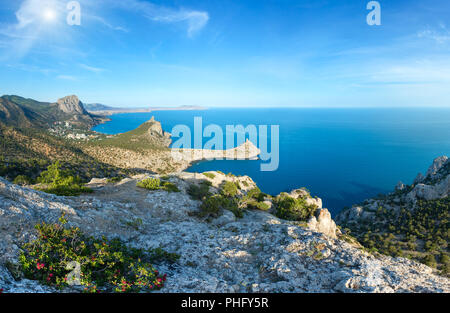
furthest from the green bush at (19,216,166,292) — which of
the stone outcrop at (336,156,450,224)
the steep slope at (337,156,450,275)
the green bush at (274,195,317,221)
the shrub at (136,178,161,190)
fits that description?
the stone outcrop at (336,156,450,224)

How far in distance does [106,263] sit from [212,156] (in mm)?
145868

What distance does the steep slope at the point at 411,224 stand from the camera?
34438 millimetres

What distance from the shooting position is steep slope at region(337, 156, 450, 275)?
3444 centimetres

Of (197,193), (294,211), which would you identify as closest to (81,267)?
(197,193)

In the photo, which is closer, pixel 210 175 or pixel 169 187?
pixel 169 187

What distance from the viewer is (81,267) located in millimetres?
7262

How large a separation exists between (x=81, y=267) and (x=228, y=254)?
6.49 metres

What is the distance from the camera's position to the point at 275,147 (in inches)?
7141

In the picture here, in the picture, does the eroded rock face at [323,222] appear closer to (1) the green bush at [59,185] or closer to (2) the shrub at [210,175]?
(2) the shrub at [210,175]

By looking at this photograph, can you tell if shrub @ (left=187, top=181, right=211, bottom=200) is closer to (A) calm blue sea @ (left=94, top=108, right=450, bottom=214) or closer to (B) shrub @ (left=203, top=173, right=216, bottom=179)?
(B) shrub @ (left=203, top=173, right=216, bottom=179)

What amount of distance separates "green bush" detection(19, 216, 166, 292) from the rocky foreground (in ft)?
1.28

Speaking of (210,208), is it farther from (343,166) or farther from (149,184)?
(343,166)
